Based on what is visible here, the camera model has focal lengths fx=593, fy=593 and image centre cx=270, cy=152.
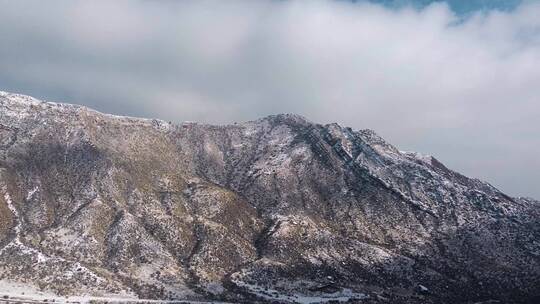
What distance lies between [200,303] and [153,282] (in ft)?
71.4

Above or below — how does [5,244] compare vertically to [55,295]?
above

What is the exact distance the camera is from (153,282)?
194875 millimetres

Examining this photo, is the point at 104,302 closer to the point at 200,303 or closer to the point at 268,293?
the point at 200,303

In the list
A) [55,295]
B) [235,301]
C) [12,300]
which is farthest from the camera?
[235,301]

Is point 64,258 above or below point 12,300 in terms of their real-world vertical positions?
above

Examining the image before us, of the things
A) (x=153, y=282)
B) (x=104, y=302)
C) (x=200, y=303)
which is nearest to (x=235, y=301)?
(x=200, y=303)

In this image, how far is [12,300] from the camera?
162 metres

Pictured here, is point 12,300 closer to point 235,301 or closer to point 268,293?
point 235,301

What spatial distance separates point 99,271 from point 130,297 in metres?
18.5

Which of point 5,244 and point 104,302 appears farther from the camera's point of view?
point 5,244

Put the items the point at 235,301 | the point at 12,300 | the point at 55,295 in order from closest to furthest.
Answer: the point at 12,300
the point at 55,295
the point at 235,301

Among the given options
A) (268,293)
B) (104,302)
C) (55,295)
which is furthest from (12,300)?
(268,293)

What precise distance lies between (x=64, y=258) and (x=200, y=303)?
49.1 meters

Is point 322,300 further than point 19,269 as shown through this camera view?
Yes
